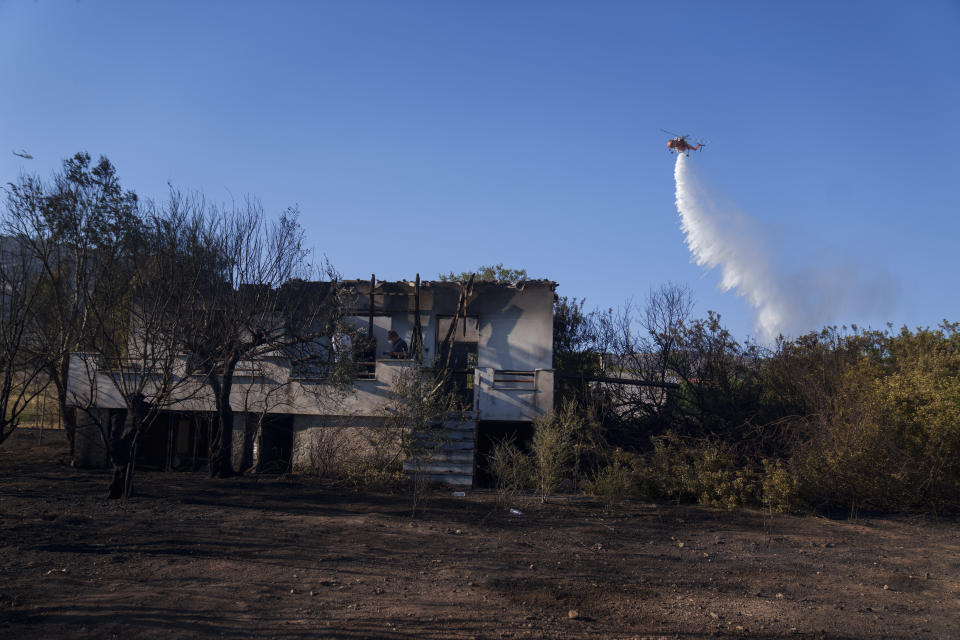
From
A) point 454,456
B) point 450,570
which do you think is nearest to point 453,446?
point 454,456

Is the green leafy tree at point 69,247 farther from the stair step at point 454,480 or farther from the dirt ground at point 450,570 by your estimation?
the stair step at point 454,480

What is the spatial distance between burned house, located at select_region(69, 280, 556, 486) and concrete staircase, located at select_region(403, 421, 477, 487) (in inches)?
1.1

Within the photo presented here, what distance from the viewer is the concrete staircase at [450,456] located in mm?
15078

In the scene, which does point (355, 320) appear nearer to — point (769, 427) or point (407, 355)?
point (407, 355)

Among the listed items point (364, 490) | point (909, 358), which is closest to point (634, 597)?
point (364, 490)

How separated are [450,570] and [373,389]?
9.83m

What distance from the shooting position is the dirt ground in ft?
20.3

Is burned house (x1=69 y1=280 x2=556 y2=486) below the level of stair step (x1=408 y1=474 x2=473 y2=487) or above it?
above

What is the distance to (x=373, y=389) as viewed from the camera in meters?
17.5

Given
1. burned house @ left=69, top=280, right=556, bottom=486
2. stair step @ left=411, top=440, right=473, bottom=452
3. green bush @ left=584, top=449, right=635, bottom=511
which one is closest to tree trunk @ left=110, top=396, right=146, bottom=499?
burned house @ left=69, top=280, right=556, bottom=486

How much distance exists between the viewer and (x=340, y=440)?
669 inches

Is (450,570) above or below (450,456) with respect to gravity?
below

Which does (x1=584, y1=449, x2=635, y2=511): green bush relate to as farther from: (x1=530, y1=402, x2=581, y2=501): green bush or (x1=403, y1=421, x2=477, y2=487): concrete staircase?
(x1=403, y1=421, x2=477, y2=487): concrete staircase

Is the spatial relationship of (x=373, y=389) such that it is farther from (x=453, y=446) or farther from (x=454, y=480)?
(x=454, y=480)
